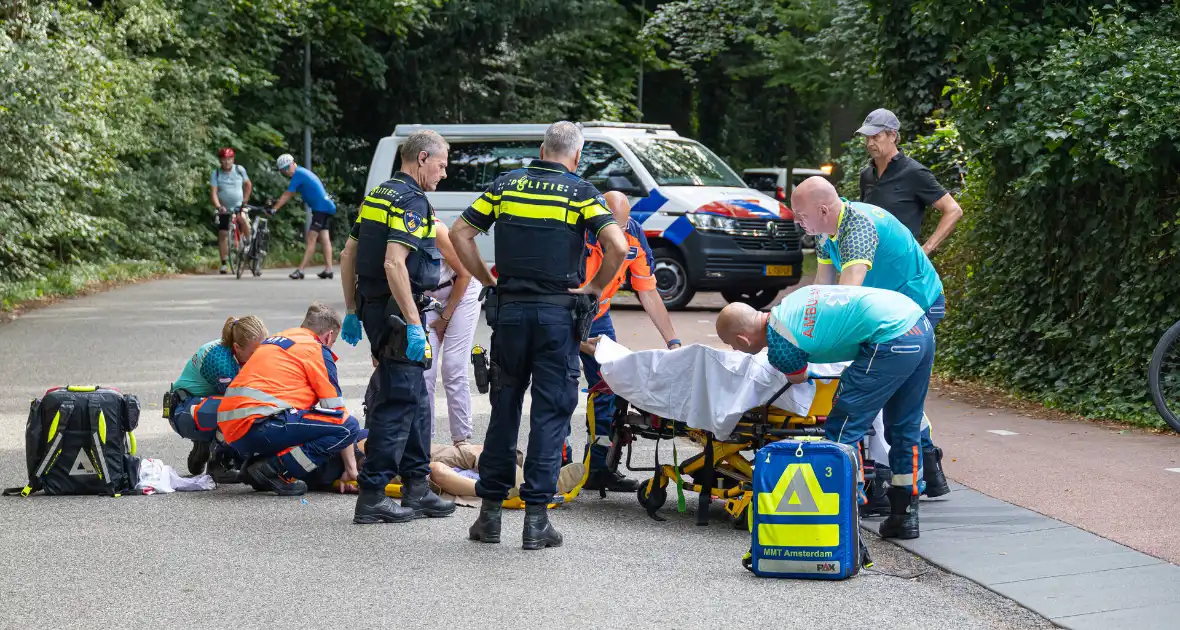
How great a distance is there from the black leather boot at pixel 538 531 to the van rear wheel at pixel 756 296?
11.1 meters

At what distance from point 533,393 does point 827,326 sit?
1.33 meters

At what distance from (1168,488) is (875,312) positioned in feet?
7.29

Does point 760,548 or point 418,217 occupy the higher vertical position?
point 418,217

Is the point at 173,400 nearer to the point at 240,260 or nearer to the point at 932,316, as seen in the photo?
the point at 932,316

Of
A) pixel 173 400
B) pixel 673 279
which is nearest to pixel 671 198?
pixel 673 279

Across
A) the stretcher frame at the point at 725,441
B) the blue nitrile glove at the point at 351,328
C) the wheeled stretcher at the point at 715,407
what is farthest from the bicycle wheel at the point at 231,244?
the wheeled stretcher at the point at 715,407

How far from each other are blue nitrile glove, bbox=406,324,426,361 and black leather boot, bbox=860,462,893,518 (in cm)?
217

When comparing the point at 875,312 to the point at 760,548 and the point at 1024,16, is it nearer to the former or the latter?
the point at 760,548

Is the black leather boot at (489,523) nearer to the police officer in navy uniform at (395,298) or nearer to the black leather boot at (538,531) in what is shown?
the black leather boot at (538,531)

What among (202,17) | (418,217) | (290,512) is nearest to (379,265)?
(418,217)

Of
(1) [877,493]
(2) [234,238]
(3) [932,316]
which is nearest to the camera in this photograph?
(1) [877,493]

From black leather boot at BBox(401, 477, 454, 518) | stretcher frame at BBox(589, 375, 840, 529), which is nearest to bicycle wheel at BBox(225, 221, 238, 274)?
black leather boot at BBox(401, 477, 454, 518)

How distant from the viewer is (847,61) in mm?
23297

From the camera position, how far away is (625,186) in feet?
54.0
